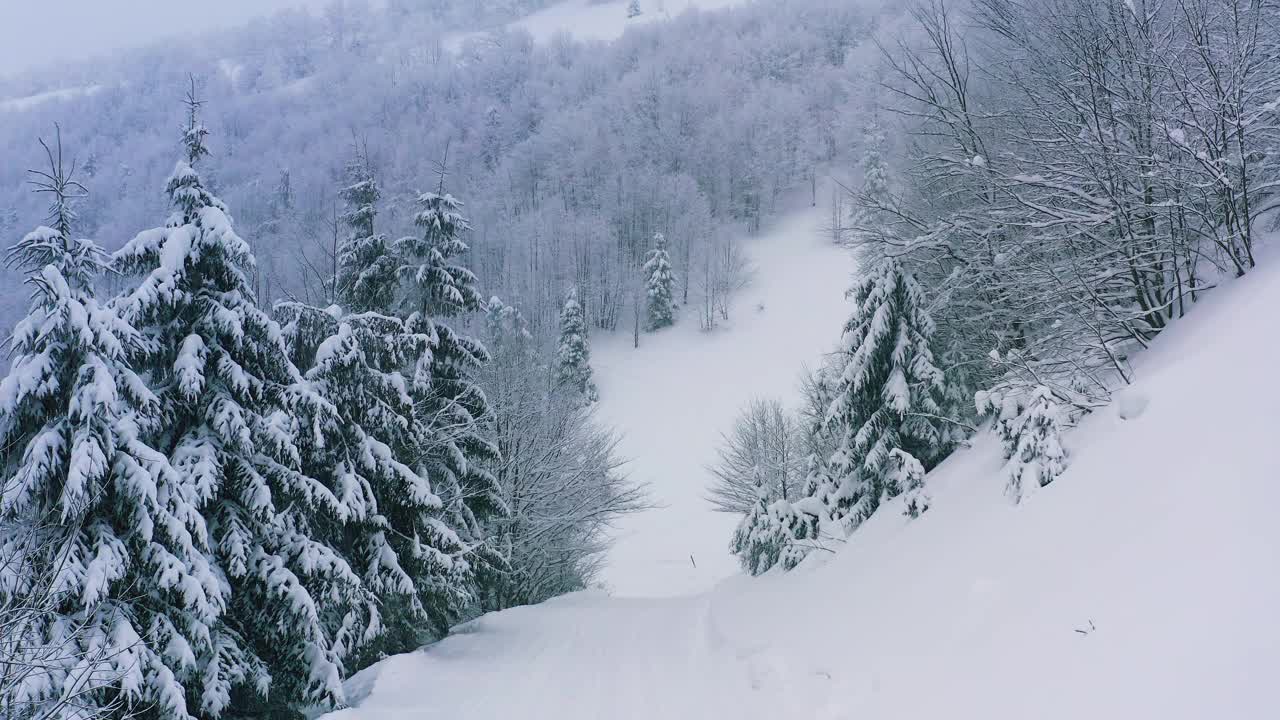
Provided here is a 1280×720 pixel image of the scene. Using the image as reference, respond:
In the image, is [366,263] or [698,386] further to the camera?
[698,386]

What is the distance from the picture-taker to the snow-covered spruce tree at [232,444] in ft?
26.8

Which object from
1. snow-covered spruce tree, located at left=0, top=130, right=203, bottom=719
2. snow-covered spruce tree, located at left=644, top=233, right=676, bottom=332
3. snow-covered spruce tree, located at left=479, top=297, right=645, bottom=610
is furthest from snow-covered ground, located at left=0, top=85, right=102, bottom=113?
snow-covered spruce tree, located at left=0, top=130, right=203, bottom=719

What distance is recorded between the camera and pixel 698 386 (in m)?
45.8

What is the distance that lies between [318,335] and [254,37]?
176 meters

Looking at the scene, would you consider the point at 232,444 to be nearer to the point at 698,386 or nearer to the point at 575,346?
the point at 575,346

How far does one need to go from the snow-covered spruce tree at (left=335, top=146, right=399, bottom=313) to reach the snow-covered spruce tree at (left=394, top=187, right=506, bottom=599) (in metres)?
0.43

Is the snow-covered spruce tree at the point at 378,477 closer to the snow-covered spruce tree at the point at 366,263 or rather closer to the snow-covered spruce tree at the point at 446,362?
the snow-covered spruce tree at the point at 446,362

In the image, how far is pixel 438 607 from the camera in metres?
12.2

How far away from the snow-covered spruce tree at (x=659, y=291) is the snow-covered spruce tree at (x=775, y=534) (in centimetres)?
3949

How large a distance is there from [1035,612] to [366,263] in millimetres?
13348

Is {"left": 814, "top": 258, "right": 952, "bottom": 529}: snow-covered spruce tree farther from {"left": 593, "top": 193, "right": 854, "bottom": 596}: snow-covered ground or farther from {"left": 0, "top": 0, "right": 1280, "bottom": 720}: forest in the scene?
{"left": 593, "top": 193, "right": 854, "bottom": 596}: snow-covered ground

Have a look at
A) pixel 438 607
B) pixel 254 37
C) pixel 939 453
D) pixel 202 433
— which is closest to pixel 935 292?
pixel 939 453

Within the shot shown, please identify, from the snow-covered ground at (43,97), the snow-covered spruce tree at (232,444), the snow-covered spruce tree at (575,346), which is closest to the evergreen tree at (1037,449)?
the snow-covered spruce tree at (232,444)

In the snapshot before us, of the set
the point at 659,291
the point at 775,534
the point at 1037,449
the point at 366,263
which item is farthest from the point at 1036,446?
the point at 659,291
